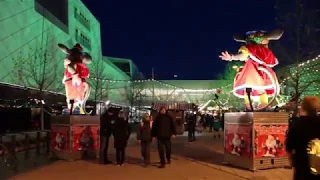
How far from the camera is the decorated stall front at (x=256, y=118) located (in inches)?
443

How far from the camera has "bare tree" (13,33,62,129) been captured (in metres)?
32.7

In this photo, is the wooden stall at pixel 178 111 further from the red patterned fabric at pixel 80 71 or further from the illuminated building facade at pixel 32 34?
the red patterned fabric at pixel 80 71

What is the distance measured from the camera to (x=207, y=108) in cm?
5972

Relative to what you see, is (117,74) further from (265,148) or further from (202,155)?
(265,148)

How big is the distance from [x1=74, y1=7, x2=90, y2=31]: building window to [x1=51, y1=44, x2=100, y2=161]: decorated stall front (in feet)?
132

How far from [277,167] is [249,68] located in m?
2.68

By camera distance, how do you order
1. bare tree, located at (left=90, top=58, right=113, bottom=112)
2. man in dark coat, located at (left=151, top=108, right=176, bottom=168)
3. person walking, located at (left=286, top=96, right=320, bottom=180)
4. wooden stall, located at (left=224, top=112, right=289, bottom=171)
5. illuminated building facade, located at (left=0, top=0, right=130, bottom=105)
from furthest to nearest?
bare tree, located at (left=90, top=58, right=113, bottom=112) → illuminated building facade, located at (left=0, top=0, right=130, bottom=105) → man in dark coat, located at (left=151, top=108, right=176, bottom=168) → wooden stall, located at (left=224, top=112, right=289, bottom=171) → person walking, located at (left=286, top=96, right=320, bottom=180)

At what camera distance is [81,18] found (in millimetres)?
57031

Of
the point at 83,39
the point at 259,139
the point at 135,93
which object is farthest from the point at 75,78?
the point at 135,93

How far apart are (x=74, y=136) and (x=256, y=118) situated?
5817mm

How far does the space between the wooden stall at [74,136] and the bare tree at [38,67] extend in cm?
1626

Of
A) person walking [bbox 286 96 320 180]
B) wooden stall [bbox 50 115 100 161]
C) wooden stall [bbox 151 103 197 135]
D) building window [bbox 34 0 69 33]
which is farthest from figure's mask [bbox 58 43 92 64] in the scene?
building window [bbox 34 0 69 33]

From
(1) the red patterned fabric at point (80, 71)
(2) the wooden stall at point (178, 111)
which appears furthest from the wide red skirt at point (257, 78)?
(2) the wooden stall at point (178, 111)

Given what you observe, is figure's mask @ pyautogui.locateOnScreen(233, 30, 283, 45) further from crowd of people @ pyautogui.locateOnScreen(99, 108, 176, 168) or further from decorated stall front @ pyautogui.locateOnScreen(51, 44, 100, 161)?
decorated stall front @ pyautogui.locateOnScreen(51, 44, 100, 161)
